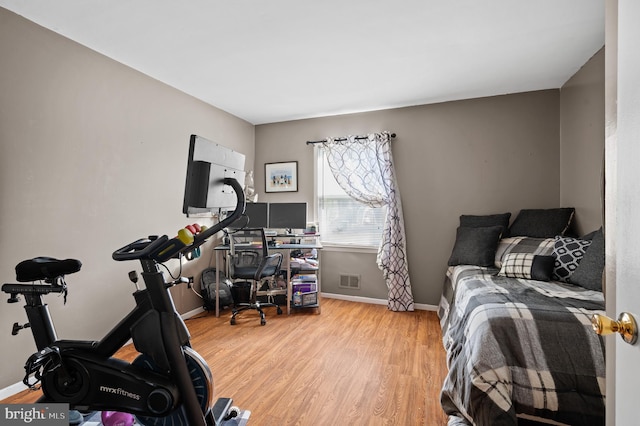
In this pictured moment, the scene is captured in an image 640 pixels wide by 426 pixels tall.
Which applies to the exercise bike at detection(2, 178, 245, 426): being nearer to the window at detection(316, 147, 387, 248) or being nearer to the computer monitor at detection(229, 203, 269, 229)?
the computer monitor at detection(229, 203, 269, 229)

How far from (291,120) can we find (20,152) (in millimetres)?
2986

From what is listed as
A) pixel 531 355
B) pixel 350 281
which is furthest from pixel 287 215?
pixel 531 355

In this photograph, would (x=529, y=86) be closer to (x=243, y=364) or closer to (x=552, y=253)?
(x=552, y=253)

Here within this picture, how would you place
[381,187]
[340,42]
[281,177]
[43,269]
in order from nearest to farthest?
1. [43,269]
2. [340,42]
3. [381,187]
4. [281,177]

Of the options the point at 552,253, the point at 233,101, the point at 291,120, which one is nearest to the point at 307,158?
the point at 291,120

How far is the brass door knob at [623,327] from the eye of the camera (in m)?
0.54

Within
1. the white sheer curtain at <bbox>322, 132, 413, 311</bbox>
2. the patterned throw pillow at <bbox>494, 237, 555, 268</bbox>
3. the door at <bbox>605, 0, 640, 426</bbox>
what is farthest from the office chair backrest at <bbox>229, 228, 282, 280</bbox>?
the door at <bbox>605, 0, 640, 426</bbox>

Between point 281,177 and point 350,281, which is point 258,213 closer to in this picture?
point 281,177

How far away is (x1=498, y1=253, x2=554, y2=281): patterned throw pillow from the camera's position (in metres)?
2.36

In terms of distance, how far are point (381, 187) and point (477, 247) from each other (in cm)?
132

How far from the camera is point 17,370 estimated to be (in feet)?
6.60

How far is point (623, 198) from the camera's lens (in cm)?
60

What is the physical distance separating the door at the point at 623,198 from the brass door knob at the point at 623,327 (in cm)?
1

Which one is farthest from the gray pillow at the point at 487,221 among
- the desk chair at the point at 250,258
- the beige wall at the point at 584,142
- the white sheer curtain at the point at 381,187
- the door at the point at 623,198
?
the door at the point at 623,198
